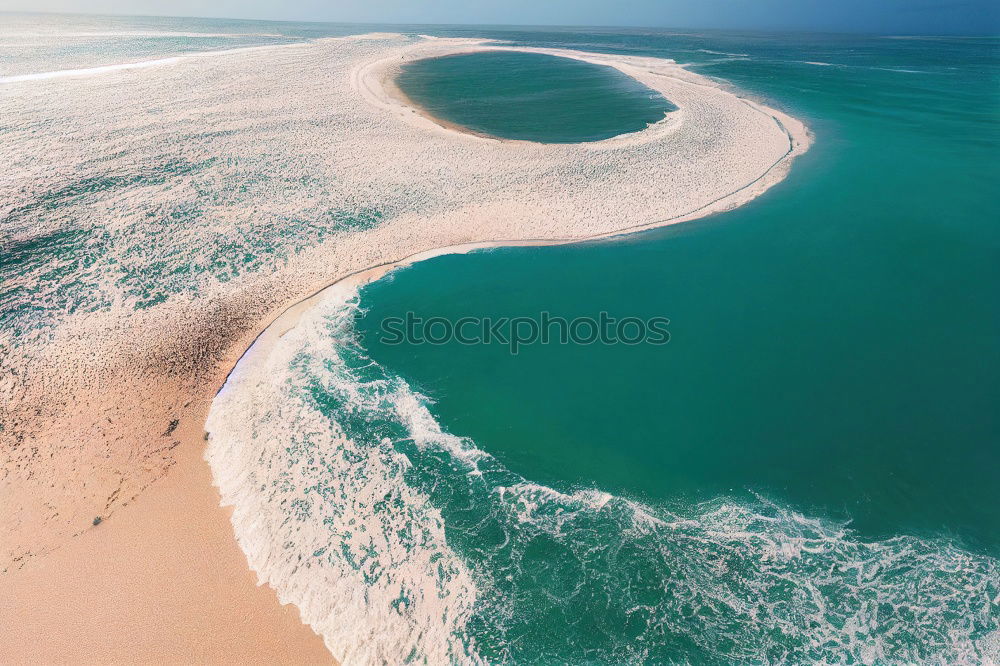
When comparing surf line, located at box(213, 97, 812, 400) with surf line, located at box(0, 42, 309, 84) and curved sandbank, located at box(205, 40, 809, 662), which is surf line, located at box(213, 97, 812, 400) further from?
surf line, located at box(0, 42, 309, 84)

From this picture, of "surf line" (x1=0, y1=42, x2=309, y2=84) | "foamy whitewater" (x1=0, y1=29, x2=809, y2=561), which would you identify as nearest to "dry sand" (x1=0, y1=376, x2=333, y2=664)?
"foamy whitewater" (x1=0, y1=29, x2=809, y2=561)

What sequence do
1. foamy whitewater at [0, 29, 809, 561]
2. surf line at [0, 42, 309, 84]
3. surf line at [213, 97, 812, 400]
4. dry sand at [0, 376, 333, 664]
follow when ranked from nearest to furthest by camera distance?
dry sand at [0, 376, 333, 664] < foamy whitewater at [0, 29, 809, 561] < surf line at [213, 97, 812, 400] < surf line at [0, 42, 309, 84]

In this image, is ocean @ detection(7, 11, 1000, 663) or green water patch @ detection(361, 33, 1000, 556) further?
green water patch @ detection(361, 33, 1000, 556)

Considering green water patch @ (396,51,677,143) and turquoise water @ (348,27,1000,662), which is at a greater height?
green water patch @ (396,51,677,143)

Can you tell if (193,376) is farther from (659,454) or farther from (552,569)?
(659,454)

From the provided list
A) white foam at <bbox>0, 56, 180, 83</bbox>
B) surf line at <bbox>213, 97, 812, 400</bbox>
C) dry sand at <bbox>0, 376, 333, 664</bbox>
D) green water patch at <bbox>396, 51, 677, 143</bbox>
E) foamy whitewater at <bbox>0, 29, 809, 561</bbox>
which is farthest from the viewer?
white foam at <bbox>0, 56, 180, 83</bbox>

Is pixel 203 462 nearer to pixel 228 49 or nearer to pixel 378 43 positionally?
pixel 228 49
